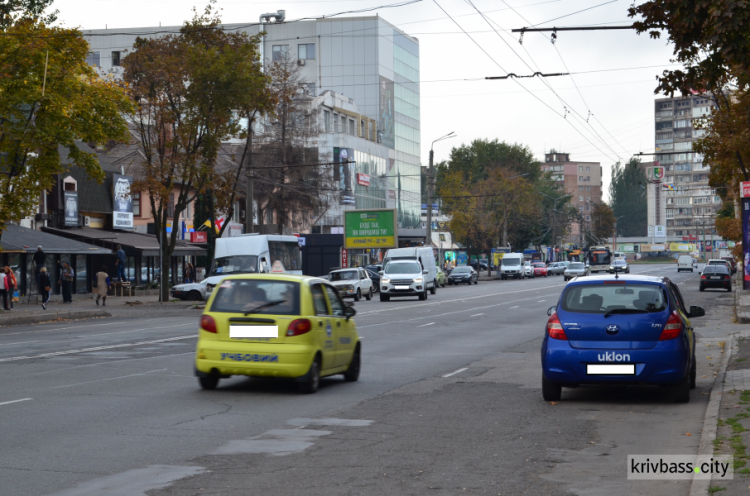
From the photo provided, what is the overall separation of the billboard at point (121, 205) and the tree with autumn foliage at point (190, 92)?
42.1ft

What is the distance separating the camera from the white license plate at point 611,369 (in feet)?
36.7

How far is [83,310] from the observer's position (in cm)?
3519

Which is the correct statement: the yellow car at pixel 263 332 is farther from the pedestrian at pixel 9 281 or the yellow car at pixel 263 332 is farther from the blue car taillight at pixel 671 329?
the pedestrian at pixel 9 281

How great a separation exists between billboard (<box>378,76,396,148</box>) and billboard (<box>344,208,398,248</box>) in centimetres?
3596

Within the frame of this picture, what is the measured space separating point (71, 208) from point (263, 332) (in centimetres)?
4018

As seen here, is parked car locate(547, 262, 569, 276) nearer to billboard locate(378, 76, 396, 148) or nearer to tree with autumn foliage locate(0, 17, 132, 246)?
billboard locate(378, 76, 396, 148)

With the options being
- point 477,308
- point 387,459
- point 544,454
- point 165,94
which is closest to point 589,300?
point 544,454

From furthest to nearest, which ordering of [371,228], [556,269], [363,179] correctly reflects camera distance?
[556,269] < [363,179] < [371,228]

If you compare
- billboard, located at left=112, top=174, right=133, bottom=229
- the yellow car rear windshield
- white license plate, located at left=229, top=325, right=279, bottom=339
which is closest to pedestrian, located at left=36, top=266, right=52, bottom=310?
billboard, located at left=112, top=174, right=133, bottom=229

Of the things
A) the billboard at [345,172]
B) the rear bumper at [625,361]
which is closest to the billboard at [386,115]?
the billboard at [345,172]

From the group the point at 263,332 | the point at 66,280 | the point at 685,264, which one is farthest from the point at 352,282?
the point at 685,264

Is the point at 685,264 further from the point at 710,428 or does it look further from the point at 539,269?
the point at 710,428

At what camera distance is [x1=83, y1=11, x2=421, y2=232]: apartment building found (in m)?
97.6

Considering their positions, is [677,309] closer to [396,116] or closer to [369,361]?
[369,361]
